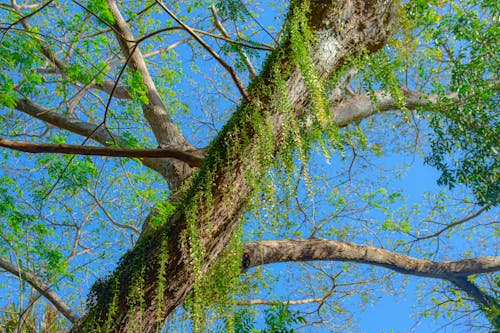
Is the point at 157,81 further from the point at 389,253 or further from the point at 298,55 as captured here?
the point at 298,55

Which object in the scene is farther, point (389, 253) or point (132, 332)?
point (389, 253)

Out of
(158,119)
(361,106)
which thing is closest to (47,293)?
(158,119)

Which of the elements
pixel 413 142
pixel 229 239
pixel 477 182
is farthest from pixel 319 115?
pixel 413 142

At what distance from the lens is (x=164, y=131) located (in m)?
3.91

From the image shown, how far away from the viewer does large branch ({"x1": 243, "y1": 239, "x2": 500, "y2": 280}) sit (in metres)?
3.63

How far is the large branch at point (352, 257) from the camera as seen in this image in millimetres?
3631

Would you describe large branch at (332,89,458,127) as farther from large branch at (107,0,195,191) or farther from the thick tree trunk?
the thick tree trunk

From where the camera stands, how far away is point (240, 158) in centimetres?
209

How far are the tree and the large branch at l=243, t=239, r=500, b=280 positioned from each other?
17mm

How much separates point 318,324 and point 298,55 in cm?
353

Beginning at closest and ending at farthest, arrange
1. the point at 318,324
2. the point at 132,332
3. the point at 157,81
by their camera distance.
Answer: the point at 132,332, the point at 318,324, the point at 157,81

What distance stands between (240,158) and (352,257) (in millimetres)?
2435

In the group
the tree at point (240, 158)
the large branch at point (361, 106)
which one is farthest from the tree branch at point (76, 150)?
the large branch at point (361, 106)

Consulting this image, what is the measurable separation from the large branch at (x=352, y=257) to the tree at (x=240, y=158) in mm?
17
